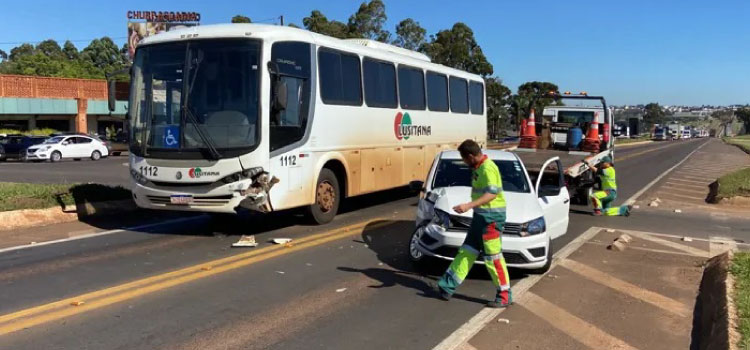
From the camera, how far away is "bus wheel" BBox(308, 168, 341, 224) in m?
11.0

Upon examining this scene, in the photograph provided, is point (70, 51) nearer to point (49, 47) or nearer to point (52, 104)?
point (49, 47)

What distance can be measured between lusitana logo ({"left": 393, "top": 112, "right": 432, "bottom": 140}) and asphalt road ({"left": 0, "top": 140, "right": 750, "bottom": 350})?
3.87m

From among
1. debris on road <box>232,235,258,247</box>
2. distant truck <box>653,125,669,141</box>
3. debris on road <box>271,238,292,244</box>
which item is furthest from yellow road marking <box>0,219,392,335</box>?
distant truck <box>653,125,669,141</box>

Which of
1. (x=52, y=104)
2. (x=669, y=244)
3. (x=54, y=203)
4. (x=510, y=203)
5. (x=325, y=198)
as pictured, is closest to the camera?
(x=510, y=203)

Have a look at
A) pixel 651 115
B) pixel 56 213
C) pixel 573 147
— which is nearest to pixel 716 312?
pixel 56 213

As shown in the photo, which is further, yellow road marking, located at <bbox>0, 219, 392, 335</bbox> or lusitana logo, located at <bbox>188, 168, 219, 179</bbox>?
lusitana logo, located at <bbox>188, 168, 219, 179</bbox>

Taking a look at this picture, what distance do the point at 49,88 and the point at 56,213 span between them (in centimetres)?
4457

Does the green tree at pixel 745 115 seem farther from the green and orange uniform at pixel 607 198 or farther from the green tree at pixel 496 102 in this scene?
the green and orange uniform at pixel 607 198

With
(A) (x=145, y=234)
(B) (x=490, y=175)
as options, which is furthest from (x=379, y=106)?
(B) (x=490, y=175)

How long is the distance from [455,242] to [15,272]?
5.30 metres

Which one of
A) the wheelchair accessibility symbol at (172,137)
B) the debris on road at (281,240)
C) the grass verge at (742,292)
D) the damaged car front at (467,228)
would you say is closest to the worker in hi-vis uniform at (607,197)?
the grass verge at (742,292)

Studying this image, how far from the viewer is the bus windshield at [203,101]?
30.8 feet

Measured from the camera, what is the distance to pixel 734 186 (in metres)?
18.2

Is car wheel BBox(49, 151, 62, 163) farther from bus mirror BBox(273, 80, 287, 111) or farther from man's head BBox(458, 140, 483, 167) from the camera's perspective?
man's head BBox(458, 140, 483, 167)
